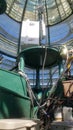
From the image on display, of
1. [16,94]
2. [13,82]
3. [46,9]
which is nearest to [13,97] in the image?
[16,94]

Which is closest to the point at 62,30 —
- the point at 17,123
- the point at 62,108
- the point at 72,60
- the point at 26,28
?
the point at 26,28

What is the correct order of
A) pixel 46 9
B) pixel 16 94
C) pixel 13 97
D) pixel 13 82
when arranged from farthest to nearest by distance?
pixel 46 9 → pixel 13 82 → pixel 16 94 → pixel 13 97

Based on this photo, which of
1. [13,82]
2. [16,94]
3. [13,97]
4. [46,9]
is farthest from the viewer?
[46,9]

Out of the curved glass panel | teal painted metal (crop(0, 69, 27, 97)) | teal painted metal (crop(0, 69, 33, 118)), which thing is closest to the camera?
teal painted metal (crop(0, 69, 33, 118))

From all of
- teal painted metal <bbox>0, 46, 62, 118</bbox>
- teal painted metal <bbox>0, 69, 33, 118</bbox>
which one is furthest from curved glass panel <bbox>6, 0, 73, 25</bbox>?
teal painted metal <bbox>0, 69, 33, 118</bbox>

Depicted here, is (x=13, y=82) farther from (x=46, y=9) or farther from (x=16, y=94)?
(x=46, y=9)

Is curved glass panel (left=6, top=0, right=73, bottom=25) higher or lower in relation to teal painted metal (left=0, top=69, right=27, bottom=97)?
higher

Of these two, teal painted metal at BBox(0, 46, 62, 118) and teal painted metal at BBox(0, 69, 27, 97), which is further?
teal painted metal at BBox(0, 69, 27, 97)

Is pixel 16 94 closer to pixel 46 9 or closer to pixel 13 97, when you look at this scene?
pixel 13 97

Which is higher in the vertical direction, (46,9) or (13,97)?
(46,9)

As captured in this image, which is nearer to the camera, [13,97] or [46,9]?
[13,97]

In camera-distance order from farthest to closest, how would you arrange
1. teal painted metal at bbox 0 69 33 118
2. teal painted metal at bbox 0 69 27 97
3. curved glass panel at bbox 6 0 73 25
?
curved glass panel at bbox 6 0 73 25, teal painted metal at bbox 0 69 27 97, teal painted metal at bbox 0 69 33 118

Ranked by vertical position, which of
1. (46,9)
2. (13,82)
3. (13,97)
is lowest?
(13,97)

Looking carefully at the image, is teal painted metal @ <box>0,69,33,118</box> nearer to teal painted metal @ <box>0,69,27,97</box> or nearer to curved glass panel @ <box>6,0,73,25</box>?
teal painted metal @ <box>0,69,27,97</box>
